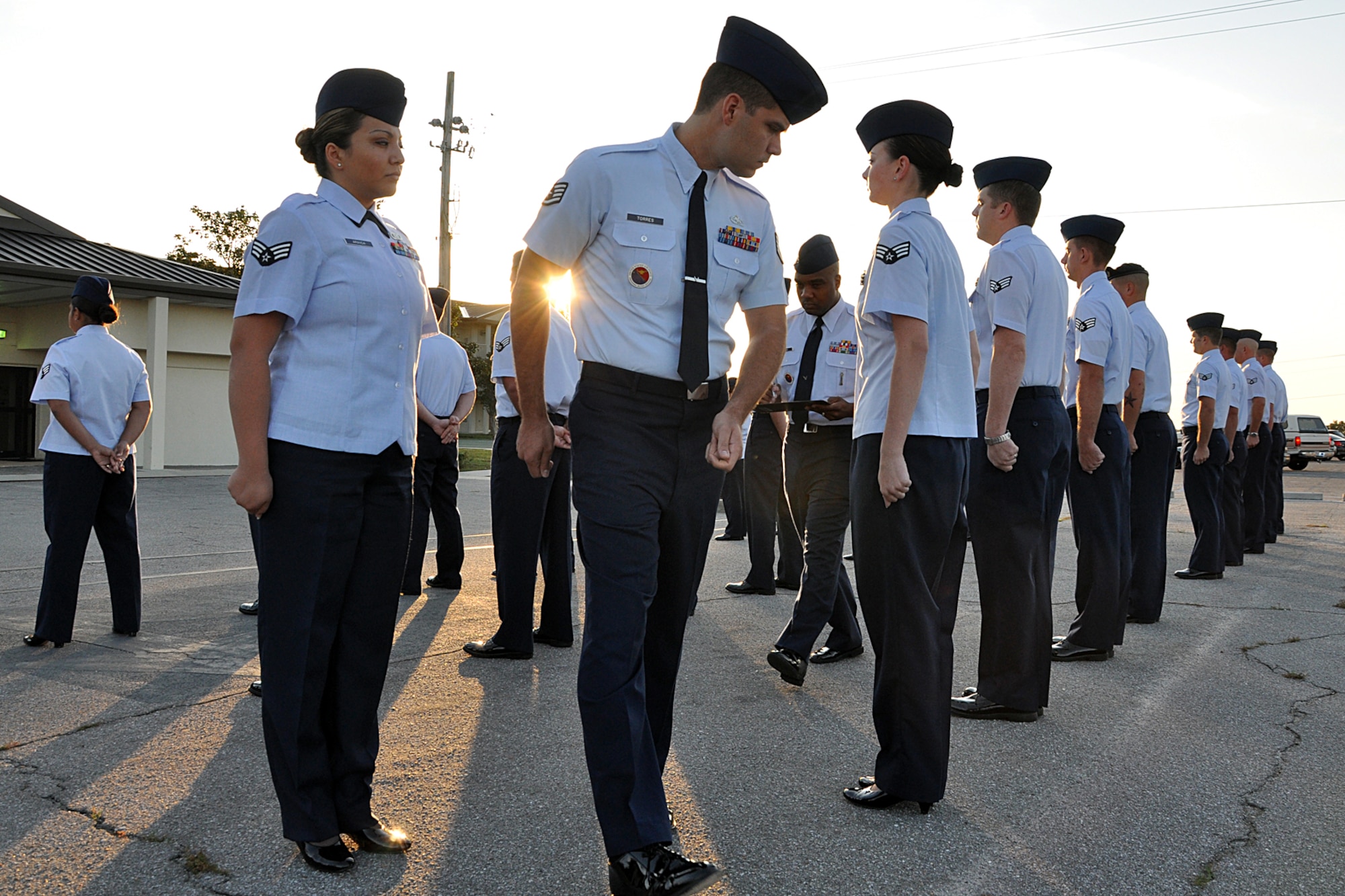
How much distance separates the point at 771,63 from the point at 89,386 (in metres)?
4.50

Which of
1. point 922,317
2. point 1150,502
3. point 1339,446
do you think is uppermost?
point 1339,446

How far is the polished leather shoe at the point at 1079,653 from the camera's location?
5492mm

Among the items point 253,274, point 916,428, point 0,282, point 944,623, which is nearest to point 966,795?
point 944,623

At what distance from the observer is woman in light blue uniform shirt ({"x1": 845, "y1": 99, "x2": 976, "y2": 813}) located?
125 inches

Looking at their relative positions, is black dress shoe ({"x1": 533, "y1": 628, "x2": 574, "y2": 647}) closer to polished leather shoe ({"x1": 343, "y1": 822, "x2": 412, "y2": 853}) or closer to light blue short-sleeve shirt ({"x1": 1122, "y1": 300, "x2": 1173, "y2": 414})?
polished leather shoe ({"x1": 343, "y1": 822, "x2": 412, "y2": 853})

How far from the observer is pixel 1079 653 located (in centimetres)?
550

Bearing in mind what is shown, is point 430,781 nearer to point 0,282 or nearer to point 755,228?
point 755,228

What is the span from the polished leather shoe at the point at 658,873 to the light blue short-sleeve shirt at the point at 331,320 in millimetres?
1251

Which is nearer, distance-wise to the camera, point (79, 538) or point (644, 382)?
point (644, 382)

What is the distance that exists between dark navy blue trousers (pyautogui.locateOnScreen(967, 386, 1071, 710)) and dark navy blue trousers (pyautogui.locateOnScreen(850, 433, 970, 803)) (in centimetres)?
102

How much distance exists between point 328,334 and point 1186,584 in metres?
7.92

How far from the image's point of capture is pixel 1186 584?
337 inches

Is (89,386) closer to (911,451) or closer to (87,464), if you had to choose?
(87,464)

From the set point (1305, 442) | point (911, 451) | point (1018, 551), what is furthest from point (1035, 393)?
point (1305, 442)
